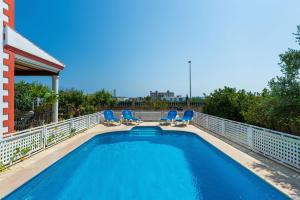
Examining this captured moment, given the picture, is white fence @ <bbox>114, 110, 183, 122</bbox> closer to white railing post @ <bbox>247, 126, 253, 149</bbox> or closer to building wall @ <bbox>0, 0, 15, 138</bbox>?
white railing post @ <bbox>247, 126, 253, 149</bbox>

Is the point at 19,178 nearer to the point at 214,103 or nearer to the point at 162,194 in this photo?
the point at 162,194

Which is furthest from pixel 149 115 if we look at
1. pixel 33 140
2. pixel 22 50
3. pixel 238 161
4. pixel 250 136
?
pixel 22 50

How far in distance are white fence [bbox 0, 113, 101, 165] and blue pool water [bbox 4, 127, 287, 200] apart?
90 centimetres

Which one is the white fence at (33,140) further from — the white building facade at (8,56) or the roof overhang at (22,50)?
the roof overhang at (22,50)

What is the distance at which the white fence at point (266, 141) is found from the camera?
486 centimetres

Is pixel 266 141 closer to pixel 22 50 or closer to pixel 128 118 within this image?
pixel 22 50

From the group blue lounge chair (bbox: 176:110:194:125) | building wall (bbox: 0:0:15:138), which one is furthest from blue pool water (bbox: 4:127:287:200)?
blue lounge chair (bbox: 176:110:194:125)

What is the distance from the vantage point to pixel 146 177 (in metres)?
5.11

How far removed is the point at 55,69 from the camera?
27.4ft

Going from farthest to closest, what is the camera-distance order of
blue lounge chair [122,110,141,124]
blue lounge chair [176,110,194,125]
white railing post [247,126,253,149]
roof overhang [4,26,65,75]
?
blue lounge chair [122,110,141,124]
blue lounge chair [176,110,194,125]
white railing post [247,126,253,149]
roof overhang [4,26,65,75]

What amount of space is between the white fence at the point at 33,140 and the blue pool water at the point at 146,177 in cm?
90

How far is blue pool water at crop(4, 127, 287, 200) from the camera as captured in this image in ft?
13.3

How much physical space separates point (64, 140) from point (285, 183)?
6.93 m

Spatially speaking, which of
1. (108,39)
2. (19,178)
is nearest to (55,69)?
(19,178)
